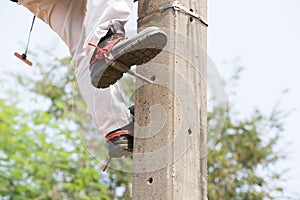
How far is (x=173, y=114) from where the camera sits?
1601mm

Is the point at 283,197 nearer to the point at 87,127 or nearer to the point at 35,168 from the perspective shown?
the point at 35,168

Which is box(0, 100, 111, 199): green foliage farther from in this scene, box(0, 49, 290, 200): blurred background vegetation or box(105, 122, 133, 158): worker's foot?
box(105, 122, 133, 158): worker's foot

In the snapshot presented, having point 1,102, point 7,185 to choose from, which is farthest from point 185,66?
point 1,102

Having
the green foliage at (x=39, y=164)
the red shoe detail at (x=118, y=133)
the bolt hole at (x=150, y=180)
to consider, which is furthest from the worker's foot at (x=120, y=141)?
the green foliage at (x=39, y=164)

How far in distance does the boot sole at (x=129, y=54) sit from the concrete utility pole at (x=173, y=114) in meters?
0.12

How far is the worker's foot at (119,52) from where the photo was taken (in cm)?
150

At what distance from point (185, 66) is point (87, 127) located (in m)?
0.38

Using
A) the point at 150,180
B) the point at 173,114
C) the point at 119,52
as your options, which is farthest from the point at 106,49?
the point at 150,180

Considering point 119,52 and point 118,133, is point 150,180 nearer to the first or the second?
point 118,133

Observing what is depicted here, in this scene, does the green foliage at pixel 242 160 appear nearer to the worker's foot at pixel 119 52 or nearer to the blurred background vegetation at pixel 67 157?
the blurred background vegetation at pixel 67 157

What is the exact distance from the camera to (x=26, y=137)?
18.1 ft

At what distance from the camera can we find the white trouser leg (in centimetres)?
162

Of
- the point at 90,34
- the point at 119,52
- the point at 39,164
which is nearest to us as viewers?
the point at 119,52

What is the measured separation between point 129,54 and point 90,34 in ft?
0.56
